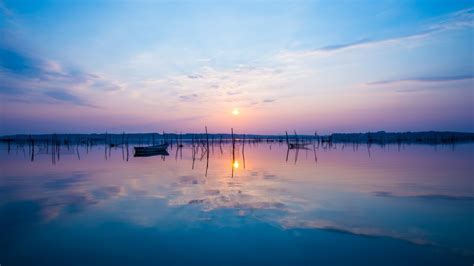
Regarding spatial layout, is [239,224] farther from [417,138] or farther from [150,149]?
[417,138]

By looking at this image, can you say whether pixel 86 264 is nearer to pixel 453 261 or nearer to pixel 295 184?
pixel 453 261

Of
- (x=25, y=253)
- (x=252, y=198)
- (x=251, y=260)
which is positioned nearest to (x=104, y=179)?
(x=252, y=198)

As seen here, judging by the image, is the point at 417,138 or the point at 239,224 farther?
the point at 417,138

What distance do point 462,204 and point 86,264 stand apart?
9.03m

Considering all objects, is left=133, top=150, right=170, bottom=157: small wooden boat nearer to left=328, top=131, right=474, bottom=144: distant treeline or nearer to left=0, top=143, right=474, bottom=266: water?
left=0, top=143, right=474, bottom=266: water

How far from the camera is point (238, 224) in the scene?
6.67 metres

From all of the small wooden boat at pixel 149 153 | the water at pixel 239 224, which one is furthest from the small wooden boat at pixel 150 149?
the water at pixel 239 224

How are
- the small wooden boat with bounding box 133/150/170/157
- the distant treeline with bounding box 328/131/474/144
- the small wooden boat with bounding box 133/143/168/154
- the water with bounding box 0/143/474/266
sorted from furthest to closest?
the distant treeline with bounding box 328/131/474/144, the small wooden boat with bounding box 133/143/168/154, the small wooden boat with bounding box 133/150/170/157, the water with bounding box 0/143/474/266

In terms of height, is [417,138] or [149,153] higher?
[417,138]

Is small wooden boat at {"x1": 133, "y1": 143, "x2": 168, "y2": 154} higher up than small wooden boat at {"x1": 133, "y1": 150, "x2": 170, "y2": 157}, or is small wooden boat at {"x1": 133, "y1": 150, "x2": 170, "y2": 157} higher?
small wooden boat at {"x1": 133, "y1": 143, "x2": 168, "y2": 154}

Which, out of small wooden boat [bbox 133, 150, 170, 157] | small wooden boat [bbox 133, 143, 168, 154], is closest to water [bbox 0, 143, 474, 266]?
small wooden boat [bbox 133, 150, 170, 157]

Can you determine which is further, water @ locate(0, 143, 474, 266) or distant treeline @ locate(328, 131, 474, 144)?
distant treeline @ locate(328, 131, 474, 144)

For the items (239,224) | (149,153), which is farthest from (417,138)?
(239,224)

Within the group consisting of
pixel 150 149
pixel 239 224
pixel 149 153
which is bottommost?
pixel 239 224
